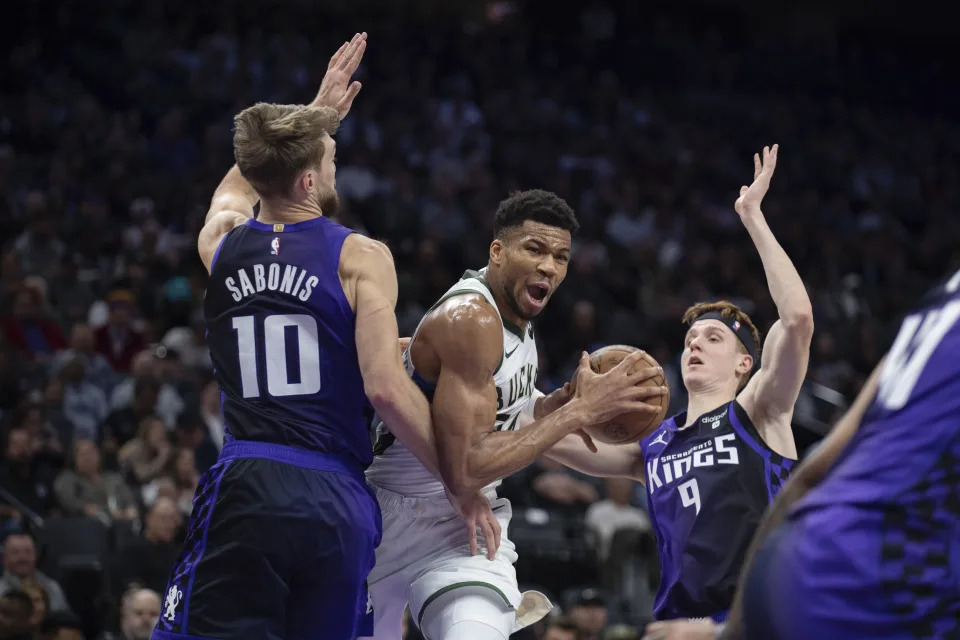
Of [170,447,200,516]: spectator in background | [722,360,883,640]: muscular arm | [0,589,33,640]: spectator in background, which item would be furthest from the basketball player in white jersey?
[170,447,200,516]: spectator in background

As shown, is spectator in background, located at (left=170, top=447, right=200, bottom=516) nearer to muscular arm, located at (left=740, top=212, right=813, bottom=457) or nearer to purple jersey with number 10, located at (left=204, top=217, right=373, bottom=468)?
purple jersey with number 10, located at (left=204, top=217, right=373, bottom=468)

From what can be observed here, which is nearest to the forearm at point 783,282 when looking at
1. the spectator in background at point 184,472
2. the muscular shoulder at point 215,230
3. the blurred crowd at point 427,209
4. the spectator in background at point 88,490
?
the muscular shoulder at point 215,230

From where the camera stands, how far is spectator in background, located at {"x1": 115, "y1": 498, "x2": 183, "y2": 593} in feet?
27.2

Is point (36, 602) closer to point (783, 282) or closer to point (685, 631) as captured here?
point (783, 282)

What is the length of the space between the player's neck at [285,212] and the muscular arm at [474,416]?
0.66 metres

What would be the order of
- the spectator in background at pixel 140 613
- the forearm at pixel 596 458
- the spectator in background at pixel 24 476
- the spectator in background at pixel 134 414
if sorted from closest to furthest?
1. the forearm at pixel 596 458
2. the spectator in background at pixel 140 613
3. the spectator in background at pixel 24 476
4. the spectator in background at pixel 134 414

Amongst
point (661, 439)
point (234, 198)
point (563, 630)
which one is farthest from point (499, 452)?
point (563, 630)

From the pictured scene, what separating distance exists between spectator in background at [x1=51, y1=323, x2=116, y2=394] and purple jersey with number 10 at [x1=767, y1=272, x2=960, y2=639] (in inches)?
358

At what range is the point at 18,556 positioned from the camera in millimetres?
7852

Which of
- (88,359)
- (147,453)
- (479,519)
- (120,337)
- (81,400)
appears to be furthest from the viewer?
(120,337)

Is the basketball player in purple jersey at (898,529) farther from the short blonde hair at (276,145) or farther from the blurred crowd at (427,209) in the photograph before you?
the blurred crowd at (427,209)

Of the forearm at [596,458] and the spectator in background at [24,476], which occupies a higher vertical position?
the spectator in background at [24,476]

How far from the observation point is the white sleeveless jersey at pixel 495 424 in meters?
4.64

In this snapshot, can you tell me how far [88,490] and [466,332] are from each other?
591 centimetres
